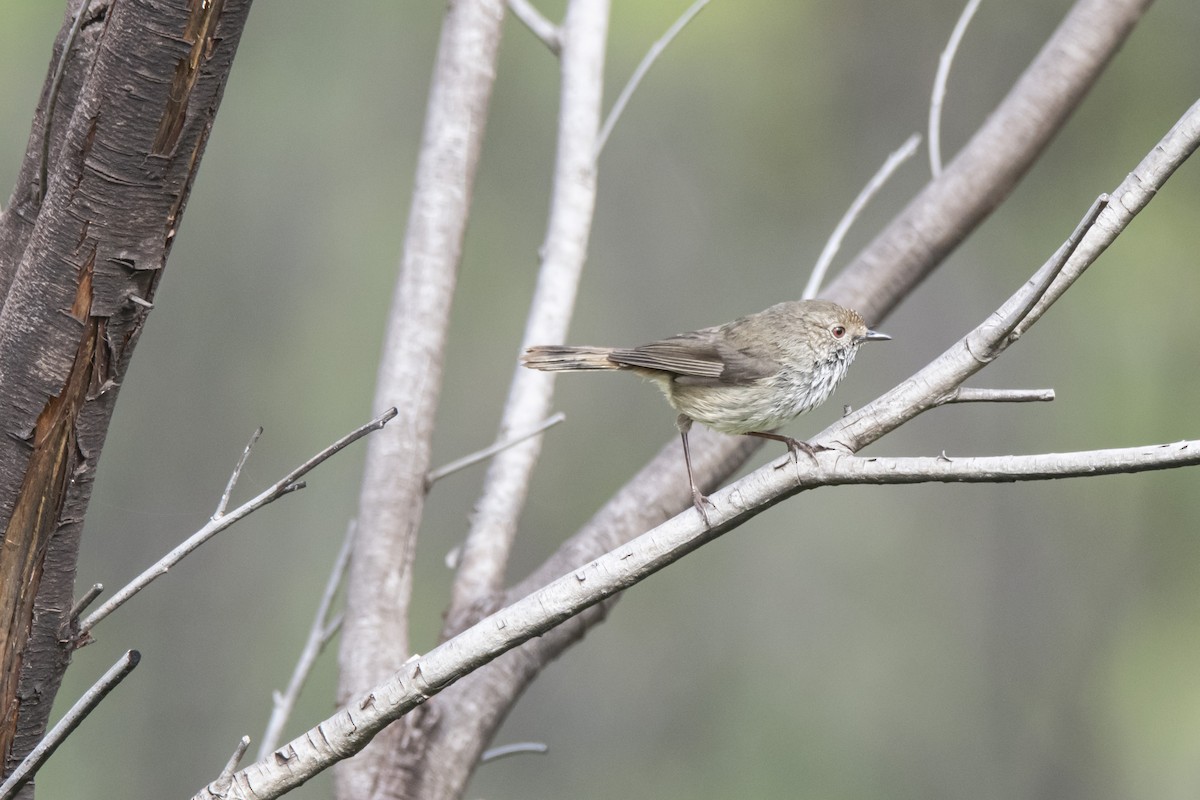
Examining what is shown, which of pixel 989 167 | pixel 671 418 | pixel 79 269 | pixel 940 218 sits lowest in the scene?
pixel 79 269

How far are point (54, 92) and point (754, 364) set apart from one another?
2.03 m

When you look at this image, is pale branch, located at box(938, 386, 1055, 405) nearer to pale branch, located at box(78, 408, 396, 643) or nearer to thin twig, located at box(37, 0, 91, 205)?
pale branch, located at box(78, 408, 396, 643)

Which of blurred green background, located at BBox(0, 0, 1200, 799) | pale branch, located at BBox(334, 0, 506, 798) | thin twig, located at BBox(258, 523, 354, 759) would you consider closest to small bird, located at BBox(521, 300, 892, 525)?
pale branch, located at BBox(334, 0, 506, 798)

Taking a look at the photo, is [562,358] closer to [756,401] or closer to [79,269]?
[756,401]

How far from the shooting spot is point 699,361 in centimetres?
322

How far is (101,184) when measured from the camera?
63.3 inches

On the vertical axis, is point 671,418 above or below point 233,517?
above

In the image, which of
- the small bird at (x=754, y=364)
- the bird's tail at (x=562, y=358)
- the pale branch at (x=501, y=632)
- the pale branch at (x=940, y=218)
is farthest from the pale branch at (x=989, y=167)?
the pale branch at (x=501, y=632)

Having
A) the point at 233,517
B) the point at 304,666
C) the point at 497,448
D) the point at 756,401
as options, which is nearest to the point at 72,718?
the point at 233,517

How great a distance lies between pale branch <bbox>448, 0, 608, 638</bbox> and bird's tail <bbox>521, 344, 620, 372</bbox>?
9.6 inches

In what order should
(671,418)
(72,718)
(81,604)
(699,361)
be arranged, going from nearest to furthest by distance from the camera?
(72,718) < (81,604) < (699,361) < (671,418)

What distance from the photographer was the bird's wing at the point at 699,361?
3.16 metres

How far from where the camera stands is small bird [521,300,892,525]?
10.1 ft

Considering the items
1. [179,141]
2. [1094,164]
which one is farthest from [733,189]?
[179,141]
